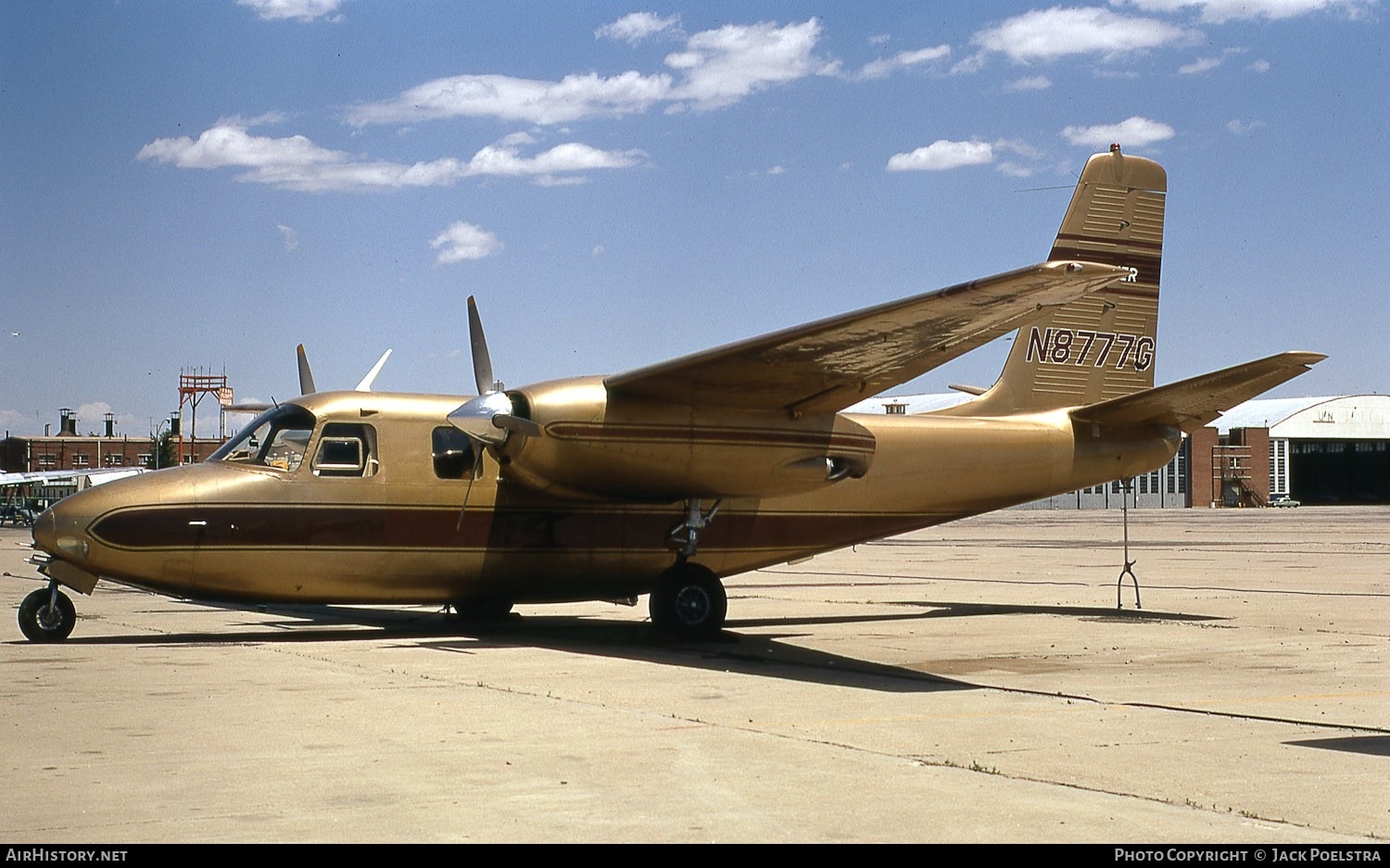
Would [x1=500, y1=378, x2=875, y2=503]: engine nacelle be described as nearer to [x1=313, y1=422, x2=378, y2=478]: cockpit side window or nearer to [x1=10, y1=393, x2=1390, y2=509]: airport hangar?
[x1=313, y1=422, x2=378, y2=478]: cockpit side window

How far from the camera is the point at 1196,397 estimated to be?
727 inches

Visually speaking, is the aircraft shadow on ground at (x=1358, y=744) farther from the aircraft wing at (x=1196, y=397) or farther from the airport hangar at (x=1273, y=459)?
the airport hangar at (x=1273, y=459)

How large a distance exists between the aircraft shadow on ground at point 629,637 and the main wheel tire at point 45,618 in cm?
38

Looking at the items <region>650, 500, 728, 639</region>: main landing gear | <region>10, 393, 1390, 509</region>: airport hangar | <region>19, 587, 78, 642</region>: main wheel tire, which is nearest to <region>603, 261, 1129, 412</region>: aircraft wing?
<region>650, 500, 728, 639</region>: main landing gear

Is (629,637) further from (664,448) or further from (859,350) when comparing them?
(859,350)

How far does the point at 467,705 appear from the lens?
11031 mm

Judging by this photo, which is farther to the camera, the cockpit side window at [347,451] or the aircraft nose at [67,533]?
the cockpit side window at [347,451]

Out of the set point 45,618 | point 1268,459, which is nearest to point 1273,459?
point 1268,459

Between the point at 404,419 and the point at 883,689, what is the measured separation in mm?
7041

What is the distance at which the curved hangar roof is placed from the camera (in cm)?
12050

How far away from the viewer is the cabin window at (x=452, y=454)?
1667 centimetres

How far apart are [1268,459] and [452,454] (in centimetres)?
11049

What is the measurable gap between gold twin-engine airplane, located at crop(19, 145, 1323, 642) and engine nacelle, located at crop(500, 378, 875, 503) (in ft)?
0.08

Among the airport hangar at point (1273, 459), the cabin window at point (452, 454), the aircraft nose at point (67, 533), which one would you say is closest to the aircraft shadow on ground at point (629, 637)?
the aircraft nose at point (67, 533)
